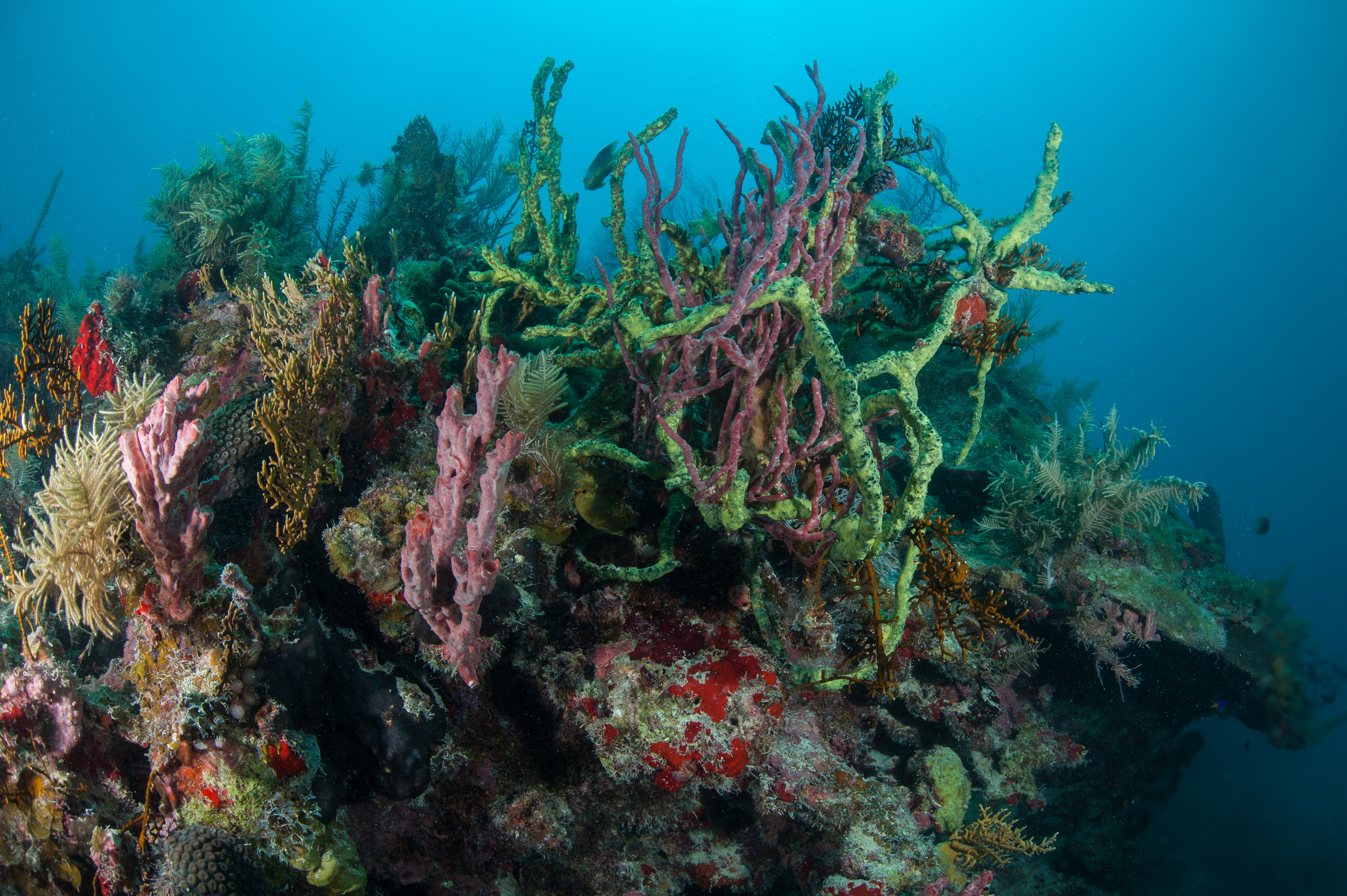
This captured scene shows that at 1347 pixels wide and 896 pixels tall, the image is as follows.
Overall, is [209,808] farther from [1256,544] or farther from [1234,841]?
[1256,544]

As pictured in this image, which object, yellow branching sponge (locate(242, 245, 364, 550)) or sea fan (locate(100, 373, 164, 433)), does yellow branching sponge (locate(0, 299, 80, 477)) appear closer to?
sea fan (locate(100, 373, 164, 433))

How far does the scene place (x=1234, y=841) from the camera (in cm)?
1212

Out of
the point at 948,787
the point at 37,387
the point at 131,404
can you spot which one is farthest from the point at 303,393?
the point at 948,787

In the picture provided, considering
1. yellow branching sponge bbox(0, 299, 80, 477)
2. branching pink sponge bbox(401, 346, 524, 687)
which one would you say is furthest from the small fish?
yellow branching sponge bbox(0, 299, 80, 477)

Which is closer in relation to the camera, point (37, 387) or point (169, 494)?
point (169, 494)

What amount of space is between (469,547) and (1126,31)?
5722 inches

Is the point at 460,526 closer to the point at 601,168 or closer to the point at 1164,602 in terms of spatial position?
the point at 601,168

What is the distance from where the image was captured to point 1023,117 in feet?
344

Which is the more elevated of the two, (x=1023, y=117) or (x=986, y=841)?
(x=1023, y=117)

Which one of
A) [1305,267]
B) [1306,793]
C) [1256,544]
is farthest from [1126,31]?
[1306,793]

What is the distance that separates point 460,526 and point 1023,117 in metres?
139

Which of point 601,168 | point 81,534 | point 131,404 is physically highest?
point 601,168

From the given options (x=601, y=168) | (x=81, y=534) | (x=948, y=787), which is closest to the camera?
(x=81, y=534)

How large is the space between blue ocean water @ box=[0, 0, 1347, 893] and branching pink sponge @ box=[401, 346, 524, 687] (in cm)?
3697
